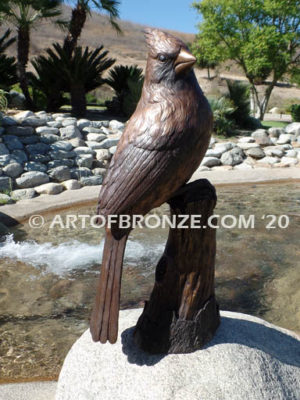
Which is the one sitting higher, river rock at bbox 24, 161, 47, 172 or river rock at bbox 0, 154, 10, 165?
river rock at bbox 0, 154, 10, 165

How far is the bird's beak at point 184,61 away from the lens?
1.80m

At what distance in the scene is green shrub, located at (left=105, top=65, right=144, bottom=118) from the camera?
11.8 meters

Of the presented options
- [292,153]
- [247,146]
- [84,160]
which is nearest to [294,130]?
[292,153]

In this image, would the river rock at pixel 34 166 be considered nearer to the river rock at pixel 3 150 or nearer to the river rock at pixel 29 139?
the river rock at pixel 3 150

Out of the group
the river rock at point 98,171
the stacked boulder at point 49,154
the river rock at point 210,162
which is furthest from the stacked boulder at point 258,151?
the stacked boulder at point 49,154

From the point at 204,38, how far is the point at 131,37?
33067 mm

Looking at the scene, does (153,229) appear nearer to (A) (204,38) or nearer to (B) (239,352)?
(B) (239,352)

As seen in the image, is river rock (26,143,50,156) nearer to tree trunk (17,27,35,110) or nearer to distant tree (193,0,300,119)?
tree trunk (17,27,35,110)

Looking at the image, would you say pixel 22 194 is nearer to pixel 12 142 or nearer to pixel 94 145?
pixel 12 142

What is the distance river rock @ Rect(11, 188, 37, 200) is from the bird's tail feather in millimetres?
5135

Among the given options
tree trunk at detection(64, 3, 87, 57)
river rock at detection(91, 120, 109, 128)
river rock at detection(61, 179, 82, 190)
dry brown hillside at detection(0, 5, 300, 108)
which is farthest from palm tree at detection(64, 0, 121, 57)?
dry brown hillside at detection(0, 5, 300, 108)

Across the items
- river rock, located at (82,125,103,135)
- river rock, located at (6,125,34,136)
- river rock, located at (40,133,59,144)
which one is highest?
river rock, located at (82,125,103,135)

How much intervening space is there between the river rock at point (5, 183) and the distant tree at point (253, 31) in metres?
11.9

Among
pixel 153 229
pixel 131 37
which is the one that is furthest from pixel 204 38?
pixel 131 37
